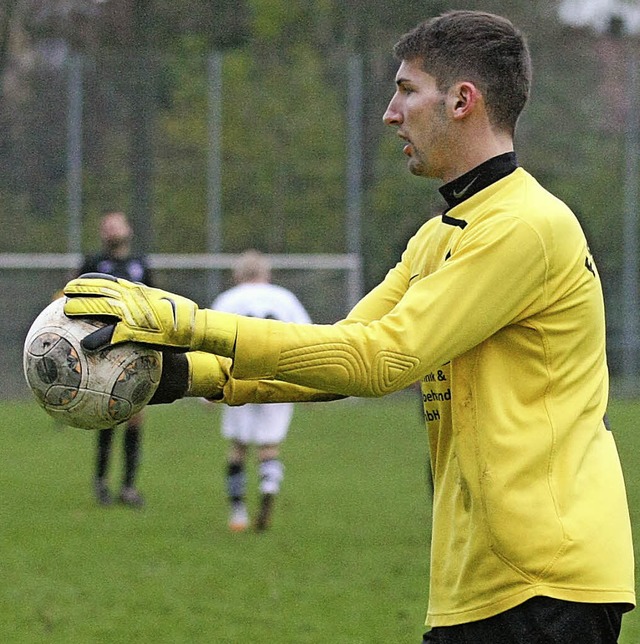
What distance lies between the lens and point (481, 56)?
3.18 metres

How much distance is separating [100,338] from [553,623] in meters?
1.20

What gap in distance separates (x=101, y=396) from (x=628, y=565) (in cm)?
128

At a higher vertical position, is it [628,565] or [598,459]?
[598,459]

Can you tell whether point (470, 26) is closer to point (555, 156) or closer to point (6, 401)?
point (6, 401)

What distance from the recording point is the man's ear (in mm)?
3193

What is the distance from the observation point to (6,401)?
23.1m

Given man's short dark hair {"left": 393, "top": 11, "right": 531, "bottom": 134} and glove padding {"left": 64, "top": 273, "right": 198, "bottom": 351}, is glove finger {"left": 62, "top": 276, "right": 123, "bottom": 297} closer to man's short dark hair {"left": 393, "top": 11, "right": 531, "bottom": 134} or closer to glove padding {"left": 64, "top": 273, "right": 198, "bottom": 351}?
glove padding {"left": 64, "top": 273, "right": 198, "bottom": 351}

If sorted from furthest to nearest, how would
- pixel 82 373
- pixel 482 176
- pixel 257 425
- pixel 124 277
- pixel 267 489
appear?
pixel 124 277 → pixel 257 425 → pixel 267 489 → pixel 482 176 → pixel 82 373

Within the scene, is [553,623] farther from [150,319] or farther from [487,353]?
→ [150,319]

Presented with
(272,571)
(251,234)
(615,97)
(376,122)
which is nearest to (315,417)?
(251,234)

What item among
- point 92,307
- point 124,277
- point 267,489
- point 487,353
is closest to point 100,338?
point 92,307

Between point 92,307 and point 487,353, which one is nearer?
point 92,307

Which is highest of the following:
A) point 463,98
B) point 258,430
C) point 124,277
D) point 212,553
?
point 124,277

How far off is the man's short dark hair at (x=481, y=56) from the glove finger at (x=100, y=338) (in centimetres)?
95
